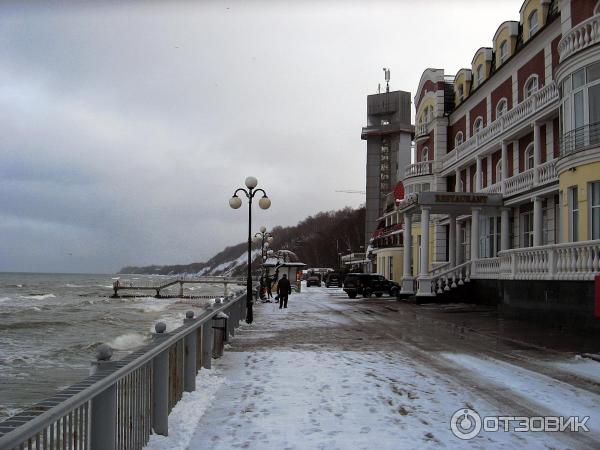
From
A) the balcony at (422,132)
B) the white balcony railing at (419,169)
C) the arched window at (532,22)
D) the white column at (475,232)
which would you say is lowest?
the white column at (475,232)

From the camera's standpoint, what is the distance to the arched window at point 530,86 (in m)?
25.5

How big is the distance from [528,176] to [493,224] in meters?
5.13

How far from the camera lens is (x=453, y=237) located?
105 feet

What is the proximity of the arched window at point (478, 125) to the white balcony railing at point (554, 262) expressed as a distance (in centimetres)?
1390

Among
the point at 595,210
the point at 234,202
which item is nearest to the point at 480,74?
the point at 595,210

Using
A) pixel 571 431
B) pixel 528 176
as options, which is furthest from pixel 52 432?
pixel 528 176

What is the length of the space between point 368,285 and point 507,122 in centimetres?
1533

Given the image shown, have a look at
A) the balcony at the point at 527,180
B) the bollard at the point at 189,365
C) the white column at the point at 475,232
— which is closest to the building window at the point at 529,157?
the balcony at the point at 527,180

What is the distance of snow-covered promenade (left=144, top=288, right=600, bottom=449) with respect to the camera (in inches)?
216

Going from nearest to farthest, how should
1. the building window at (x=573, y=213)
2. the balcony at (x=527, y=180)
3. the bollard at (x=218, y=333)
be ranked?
the bollard at (x=218, y=333)
the building window at (x=573, y=213)
the balcony at (x=527, y=180)

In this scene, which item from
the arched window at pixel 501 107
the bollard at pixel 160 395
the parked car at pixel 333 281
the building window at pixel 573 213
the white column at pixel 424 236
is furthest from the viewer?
the parked car at pixel 333 281

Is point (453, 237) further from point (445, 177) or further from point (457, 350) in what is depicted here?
point (457, 350)

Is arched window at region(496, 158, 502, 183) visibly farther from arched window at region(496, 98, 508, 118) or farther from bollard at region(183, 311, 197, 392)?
bollard at region(183, 311, 197, 392)

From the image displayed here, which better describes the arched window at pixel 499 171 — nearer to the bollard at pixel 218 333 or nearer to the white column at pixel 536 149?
the white column at pixel 536 149
